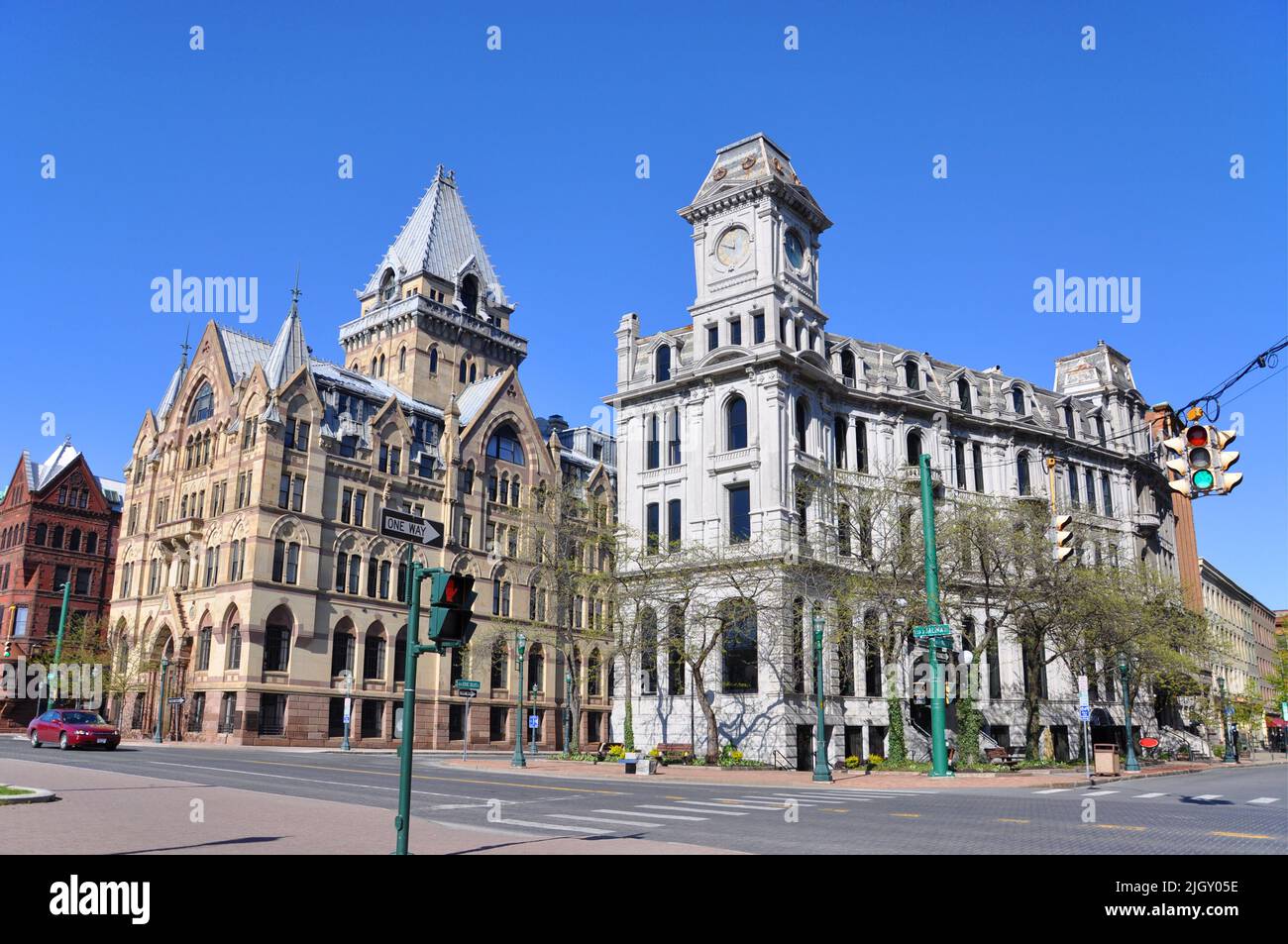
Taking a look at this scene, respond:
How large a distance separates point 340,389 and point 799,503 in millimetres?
30713

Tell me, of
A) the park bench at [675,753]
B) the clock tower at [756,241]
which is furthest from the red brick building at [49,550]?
the clock tower at [756,241]

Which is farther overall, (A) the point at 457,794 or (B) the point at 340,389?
(B) the point at 340,389

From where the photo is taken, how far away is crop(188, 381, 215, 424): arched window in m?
62.9

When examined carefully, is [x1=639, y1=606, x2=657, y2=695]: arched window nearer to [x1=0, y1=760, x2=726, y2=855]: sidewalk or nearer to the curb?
[x1=0, y1=760, x2=726, y2=855]: sidewalk

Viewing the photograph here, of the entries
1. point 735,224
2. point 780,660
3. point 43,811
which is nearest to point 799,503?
point 780,660

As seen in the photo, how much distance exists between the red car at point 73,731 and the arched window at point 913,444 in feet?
126

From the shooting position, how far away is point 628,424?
51.5 metres

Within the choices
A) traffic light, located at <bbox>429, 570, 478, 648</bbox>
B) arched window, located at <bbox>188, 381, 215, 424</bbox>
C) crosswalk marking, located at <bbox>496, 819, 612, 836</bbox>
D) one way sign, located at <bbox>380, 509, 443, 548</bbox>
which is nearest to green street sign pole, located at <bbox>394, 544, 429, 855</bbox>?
traffic light, located at <bbox>429, 570, 478, 648</bbox>

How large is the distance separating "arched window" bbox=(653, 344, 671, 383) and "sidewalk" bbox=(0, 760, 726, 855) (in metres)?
34.2

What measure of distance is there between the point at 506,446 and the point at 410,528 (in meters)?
59.5

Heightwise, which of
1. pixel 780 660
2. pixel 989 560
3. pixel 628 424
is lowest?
pixel 780 660

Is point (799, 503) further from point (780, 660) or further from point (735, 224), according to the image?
point (735, 224)

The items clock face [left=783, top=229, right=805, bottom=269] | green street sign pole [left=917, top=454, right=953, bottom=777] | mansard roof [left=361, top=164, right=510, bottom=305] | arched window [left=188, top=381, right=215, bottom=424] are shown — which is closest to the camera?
green street sign pole [left=917, top=454, right=953, bottom=777]

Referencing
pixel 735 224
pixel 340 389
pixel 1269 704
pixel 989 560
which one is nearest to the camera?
pixel 989 560
